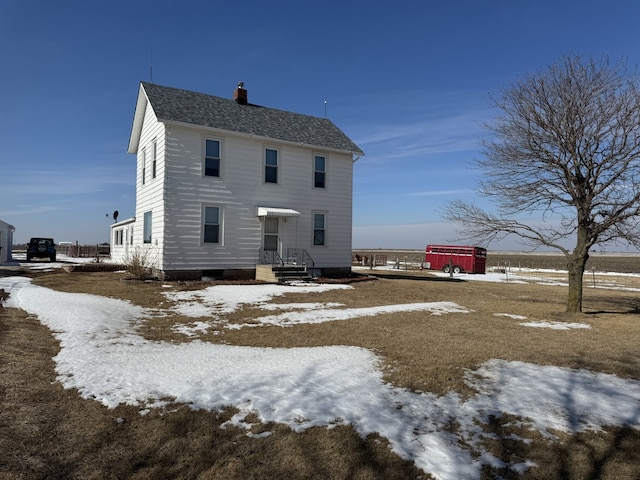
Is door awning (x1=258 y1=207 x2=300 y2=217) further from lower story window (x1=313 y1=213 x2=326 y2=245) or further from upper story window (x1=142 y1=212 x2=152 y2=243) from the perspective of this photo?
upper story window (x1=142 y1=212 x2=152 y2=243)

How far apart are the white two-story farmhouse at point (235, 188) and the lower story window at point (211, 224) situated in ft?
0.13

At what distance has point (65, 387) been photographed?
15.9 feet

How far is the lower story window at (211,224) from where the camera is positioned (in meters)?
16.9

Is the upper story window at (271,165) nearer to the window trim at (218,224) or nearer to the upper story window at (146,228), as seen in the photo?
the window trim at (218,224)

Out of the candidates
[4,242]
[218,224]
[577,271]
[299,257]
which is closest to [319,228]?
[299,257]

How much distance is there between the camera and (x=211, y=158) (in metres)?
17.0

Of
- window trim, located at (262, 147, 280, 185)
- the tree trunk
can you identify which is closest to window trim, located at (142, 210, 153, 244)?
window trim, located at (262, 147, 280, 185)

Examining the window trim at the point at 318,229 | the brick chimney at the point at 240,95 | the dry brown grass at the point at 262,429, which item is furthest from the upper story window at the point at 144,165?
the dry brown grass at the point at 262,429

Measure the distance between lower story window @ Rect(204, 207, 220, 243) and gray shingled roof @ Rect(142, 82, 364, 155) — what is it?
133 inches

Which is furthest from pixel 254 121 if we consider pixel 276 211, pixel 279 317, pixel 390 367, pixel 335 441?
pixel 335 441

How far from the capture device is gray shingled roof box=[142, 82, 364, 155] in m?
16.8

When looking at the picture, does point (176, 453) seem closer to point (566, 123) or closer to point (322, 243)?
point (566, 123)

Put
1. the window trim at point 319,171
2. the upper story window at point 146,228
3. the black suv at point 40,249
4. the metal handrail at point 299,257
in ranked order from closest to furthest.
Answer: the upper story window at point 146,228 → the metal handrail at point 299,257 → the window trim at point 319,171 → the black suv at point 40,249

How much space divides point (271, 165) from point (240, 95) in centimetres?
458
